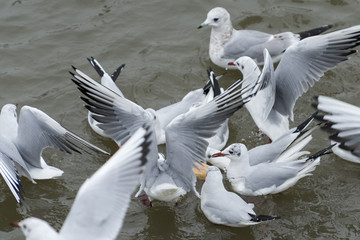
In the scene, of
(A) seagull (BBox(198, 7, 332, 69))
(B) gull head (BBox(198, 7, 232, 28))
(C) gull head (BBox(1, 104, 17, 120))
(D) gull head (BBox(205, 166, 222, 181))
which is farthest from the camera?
(B) gull head (BBox(198, 7, 232, 28))

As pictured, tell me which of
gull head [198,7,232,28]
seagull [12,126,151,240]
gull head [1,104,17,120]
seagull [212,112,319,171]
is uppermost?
seagull [12,126,151,240]

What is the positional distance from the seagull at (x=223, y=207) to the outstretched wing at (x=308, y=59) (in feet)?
5.13

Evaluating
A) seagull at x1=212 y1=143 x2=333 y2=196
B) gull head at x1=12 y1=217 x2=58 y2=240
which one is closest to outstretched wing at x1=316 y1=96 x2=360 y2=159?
seagull at x1=212 y1=143 x2=333 y2=196

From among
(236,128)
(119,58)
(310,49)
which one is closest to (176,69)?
(119,58)

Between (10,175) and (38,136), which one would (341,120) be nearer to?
(38,136)

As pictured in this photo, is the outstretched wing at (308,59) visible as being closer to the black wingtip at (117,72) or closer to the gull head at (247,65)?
the gull head at (247,65)

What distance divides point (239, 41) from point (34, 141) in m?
Answer: 3.12

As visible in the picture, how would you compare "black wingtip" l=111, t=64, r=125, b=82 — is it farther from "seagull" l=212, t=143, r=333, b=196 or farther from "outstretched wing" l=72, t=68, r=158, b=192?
"seagull" l=212, t=143, r=333, b=196

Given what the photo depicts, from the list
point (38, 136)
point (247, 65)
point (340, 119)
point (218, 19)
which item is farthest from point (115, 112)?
point (218, 19)

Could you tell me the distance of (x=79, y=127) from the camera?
7.80m

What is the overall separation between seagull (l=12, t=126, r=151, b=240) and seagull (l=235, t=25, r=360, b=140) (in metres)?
2.51

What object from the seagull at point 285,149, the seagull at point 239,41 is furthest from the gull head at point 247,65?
the seagull at point 285,149

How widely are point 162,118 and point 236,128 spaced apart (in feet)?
3.21

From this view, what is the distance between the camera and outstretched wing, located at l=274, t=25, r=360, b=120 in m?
6.99
